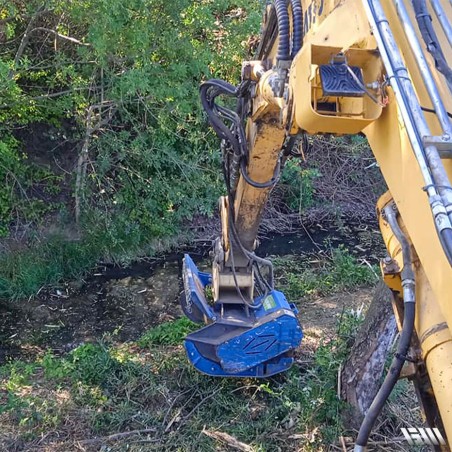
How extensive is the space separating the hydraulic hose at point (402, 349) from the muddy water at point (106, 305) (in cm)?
448

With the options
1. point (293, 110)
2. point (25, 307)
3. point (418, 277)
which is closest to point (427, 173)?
point (418, 277)

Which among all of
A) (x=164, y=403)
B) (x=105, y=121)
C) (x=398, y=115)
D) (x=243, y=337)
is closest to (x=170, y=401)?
(x=164, y=403)

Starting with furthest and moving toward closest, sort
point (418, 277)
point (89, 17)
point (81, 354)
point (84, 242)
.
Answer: point (84, 242)
point (89, 17)
point (81, 354)
point (418, 277)

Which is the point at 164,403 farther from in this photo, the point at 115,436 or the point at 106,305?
the point at 106,305

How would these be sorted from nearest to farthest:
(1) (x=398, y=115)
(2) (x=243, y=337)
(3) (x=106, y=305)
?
1. (1) (x=398, y=115)
2. (2) (x=243, y=337)
3. (3) (x=106, y=305)

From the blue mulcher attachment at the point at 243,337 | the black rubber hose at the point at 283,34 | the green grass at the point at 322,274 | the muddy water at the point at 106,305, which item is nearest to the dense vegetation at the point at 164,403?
the blue mulcher attachment at the point at 243,337

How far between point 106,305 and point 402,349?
5338mm

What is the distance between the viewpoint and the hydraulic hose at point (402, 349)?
1907mm

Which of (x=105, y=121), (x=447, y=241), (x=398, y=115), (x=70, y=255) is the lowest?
(x=70, y=255)

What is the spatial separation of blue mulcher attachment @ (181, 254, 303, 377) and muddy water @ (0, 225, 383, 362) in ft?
5.29

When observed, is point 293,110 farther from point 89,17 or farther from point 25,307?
point 25,307

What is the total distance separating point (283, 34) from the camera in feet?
10.1

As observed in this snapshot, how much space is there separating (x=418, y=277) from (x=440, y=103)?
549 millimetres

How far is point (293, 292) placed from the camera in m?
6.79
